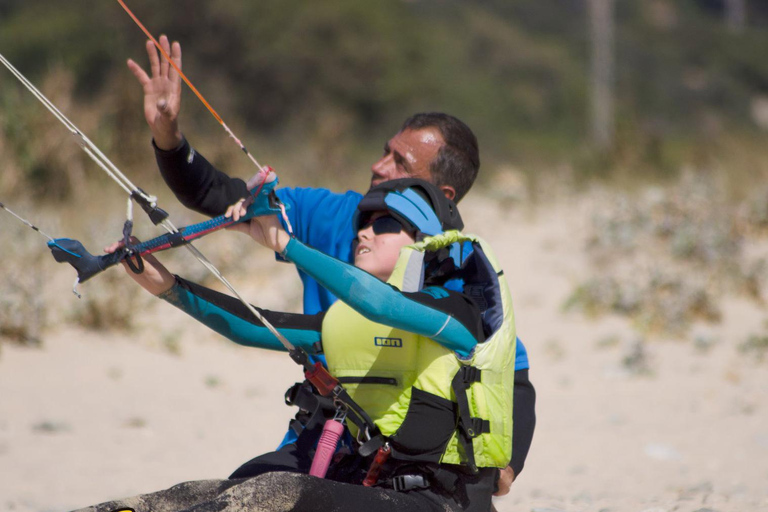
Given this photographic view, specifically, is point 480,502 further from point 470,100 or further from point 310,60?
point 470,100

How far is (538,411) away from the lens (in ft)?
→ 20.2

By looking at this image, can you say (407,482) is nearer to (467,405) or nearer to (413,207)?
(467,405)

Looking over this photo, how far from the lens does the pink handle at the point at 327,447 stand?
8.48ft

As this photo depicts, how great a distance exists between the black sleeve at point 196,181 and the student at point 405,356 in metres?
0.45

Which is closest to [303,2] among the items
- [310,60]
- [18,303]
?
[310,60]

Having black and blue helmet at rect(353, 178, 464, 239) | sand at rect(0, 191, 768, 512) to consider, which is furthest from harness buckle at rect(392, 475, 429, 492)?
sand at rect(0, 191, 768, 512)

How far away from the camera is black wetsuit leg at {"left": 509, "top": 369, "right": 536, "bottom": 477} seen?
9.45 ft

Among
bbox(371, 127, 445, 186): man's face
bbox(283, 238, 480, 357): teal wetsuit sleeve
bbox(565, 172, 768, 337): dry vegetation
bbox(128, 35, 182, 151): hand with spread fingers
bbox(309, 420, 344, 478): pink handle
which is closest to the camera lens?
bbox(283, 238, 480, 357): teal wetsuit sleeve

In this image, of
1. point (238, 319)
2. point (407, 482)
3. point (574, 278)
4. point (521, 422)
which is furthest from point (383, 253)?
point (574, 278)

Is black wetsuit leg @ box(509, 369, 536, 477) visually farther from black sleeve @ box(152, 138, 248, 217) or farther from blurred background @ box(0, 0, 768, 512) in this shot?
black sleeve @ box(152, 138, 248, 217)

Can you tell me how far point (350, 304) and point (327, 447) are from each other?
1.56 ft

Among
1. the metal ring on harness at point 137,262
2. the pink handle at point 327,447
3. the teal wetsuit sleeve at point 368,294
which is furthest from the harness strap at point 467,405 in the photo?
the metal ring on harness at point 137,262

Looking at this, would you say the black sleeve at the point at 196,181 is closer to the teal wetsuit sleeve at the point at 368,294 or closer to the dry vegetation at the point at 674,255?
the teal wetsuit sleeve at the point at 368,294

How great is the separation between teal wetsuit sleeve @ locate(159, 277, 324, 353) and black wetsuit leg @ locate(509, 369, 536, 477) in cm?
63
